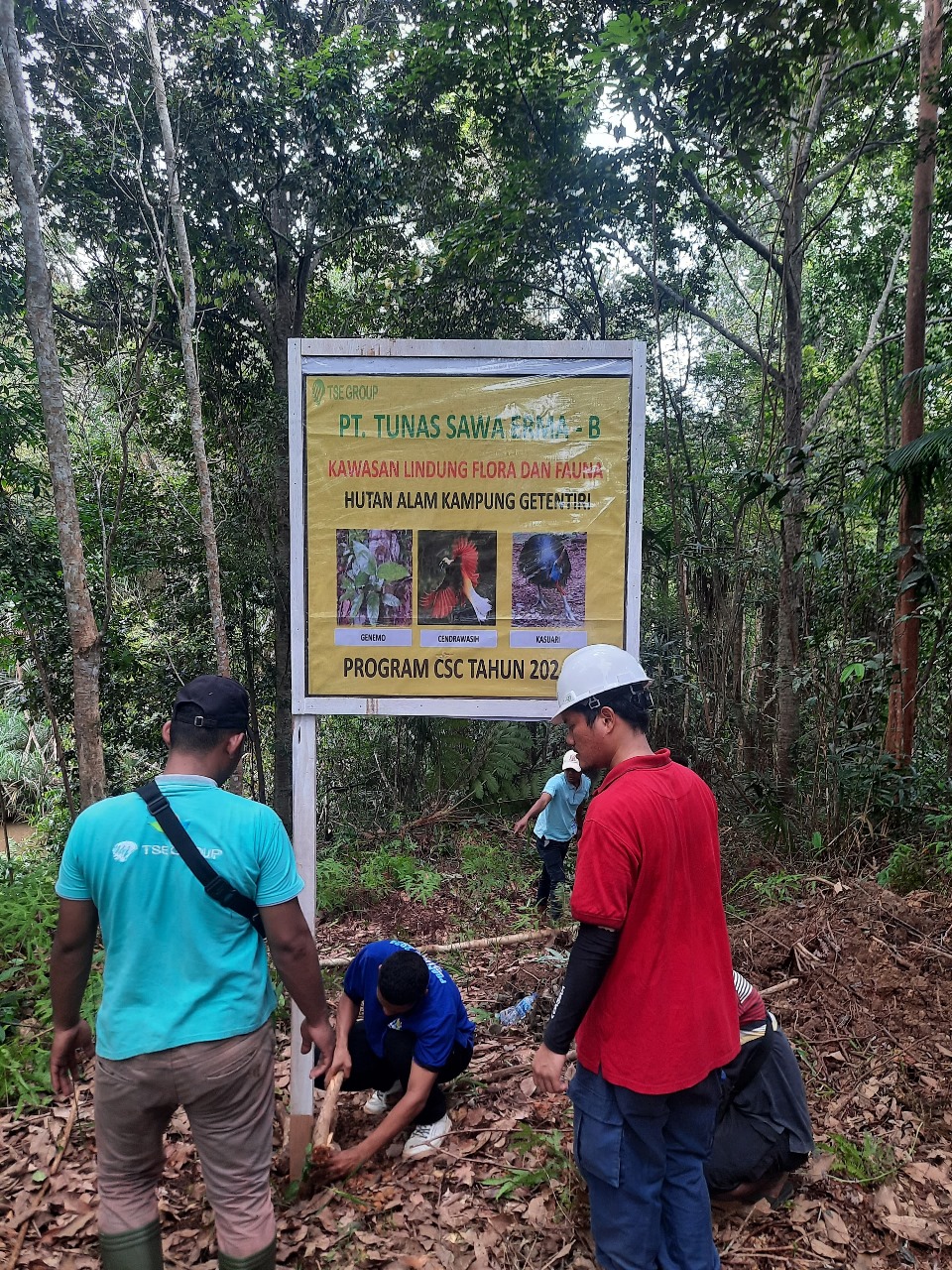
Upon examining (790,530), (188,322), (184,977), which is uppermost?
(188,322)

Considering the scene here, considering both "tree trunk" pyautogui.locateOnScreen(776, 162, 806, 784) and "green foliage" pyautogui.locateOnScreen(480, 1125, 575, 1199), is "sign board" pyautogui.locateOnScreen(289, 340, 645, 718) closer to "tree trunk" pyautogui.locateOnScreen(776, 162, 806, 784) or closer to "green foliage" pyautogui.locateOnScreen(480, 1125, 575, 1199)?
"green foliage" pyautogui.locateOnScreen(480, 1125, 575, 1199)

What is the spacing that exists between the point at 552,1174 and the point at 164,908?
6.73 feet

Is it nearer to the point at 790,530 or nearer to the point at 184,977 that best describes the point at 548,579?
the point at 184,977

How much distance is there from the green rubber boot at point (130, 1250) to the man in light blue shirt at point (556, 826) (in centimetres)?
402

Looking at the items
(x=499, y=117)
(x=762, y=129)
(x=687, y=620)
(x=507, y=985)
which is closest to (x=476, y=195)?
(x=499, y=117)

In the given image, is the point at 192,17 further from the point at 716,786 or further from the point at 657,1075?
the point at 657,1075

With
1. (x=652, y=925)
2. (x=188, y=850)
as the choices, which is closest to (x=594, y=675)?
(x=652, y=925)

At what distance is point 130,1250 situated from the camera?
88.0 inches

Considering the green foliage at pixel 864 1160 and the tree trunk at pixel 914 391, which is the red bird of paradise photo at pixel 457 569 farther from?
the tree trunk at pixel 914 391

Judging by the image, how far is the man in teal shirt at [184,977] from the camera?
2.18m

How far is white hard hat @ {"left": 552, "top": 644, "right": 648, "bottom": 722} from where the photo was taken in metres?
2.29

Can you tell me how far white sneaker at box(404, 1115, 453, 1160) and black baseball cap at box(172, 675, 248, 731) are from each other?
2.21 m

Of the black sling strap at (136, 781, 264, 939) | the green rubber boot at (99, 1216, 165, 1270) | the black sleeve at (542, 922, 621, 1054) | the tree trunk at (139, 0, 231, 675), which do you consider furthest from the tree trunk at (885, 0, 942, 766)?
the tree trunk at (139, 0, 231, 675)

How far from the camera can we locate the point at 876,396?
364 inches
